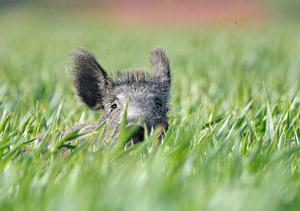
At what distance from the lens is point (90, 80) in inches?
185

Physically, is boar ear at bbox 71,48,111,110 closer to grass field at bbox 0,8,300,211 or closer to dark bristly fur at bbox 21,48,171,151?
dark bristly fur at bbox 21,48,171,151

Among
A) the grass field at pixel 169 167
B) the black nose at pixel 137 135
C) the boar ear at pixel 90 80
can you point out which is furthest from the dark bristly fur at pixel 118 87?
the black nose at pixel 137 135

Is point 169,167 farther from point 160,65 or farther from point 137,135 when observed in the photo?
point 160,65

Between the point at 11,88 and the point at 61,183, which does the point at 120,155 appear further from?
the point at 11,88

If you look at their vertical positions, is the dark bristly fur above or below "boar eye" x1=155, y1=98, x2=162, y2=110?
above

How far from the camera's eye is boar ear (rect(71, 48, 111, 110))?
180 inches

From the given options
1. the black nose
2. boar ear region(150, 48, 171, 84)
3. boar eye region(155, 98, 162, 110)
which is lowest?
boar eye region(155, 98, 162, 110)

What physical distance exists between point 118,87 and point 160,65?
0.59 m

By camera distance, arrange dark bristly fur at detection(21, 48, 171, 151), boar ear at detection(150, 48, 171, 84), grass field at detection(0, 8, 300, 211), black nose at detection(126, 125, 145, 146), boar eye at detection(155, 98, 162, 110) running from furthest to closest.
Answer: boar ear at detection(150, 48, 171, 84)
boar eye at detection(155, 98, 162, 110)
dark bristly fur at detection(21, 48, 171, 151)
black nose at detection(126, 125, 145, 146)
grass field at detection(0, 8, 300, 211)

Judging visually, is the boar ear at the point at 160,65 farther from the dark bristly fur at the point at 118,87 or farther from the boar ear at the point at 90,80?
the boar ear at the point at 90,80

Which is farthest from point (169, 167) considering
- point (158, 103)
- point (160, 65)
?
point (160, 65)

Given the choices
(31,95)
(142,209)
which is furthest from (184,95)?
(142,209)

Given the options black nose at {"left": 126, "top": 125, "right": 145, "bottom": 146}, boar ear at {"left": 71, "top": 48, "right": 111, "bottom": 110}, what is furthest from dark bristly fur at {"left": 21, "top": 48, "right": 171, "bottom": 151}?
black nose at {"left": 126, "top": 125, "right": 145, "bottom": 146}

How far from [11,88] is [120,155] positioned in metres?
3.38
